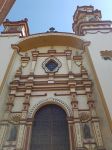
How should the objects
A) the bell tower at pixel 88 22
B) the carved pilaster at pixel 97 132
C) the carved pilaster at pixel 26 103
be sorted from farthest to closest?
the bell tower at pixel 88 22, the carved pilaster at pixel 26 103, the carved pilaster at pixel 97 132

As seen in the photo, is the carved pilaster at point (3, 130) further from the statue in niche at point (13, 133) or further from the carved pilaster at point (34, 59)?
the carved pilaster at point (34, 59)

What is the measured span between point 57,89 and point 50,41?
3.57 meters

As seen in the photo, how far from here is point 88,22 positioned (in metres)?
13.5

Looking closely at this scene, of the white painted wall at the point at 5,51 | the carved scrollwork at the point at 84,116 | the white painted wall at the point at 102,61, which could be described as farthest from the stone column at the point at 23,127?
the white painted wall at the point at 102,61

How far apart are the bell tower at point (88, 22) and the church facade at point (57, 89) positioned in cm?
5

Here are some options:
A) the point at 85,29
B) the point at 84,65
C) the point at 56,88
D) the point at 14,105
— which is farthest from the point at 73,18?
the point at 14,105

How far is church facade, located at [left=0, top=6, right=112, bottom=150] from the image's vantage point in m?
8.08

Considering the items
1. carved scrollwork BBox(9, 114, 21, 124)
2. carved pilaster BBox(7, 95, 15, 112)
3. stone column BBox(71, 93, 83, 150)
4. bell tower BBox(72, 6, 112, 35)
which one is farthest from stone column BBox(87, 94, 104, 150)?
bell tower BBox(72, 6, 112, 35)

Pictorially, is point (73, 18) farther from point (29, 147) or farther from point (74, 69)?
point (29, 147)

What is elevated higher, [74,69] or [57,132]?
[74,69]

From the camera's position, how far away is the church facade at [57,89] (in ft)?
26.5

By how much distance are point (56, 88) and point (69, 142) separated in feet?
8.22

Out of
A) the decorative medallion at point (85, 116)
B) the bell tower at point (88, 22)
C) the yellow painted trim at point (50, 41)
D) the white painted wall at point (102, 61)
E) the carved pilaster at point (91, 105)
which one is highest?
the bell tower at point (88, 22)

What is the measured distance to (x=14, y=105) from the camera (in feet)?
30.7
